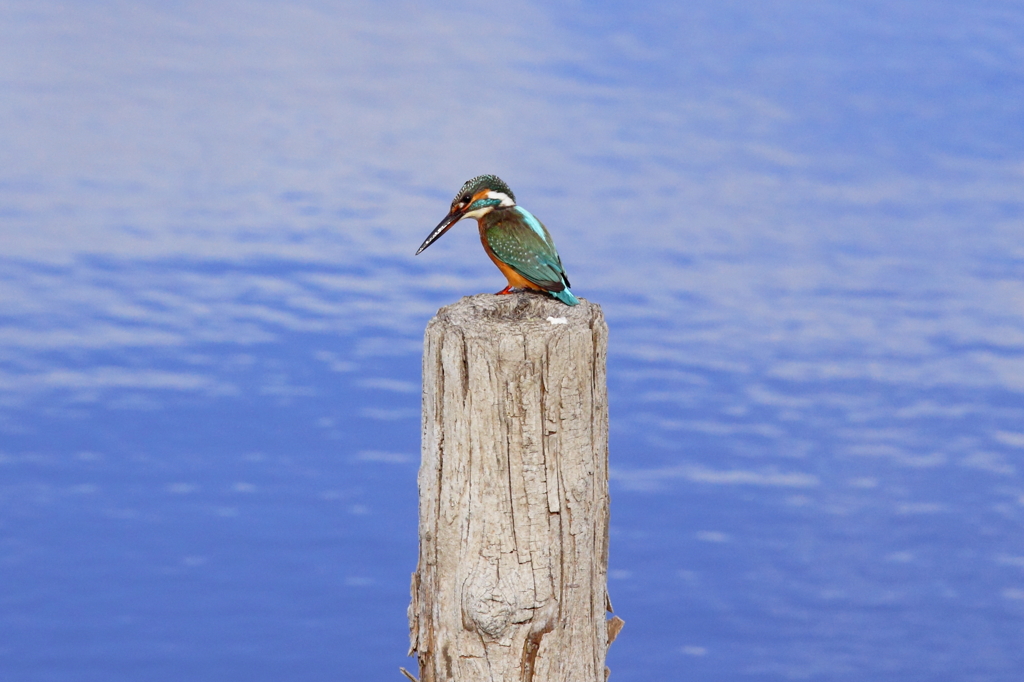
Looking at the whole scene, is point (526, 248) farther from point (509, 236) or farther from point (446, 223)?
point (446, 223)

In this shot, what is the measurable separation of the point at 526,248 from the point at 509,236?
131mm

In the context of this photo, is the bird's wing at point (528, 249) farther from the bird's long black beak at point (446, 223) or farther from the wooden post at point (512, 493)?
the wooden post at point (512, 493)

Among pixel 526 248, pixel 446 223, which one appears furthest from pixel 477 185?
pixel 526 248

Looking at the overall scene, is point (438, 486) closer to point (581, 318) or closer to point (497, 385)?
point (497, 385)

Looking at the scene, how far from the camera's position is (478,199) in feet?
14.4

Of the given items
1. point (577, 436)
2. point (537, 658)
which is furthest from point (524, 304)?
point (537, 658)

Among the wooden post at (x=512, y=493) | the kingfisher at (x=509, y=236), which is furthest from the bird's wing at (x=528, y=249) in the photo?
the wooden post at (x=512, y=493)

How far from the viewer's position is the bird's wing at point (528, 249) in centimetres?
397

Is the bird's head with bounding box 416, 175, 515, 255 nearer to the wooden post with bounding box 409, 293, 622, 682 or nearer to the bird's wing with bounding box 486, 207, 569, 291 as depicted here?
the bird's wing with bounding box 486, 207, 569, 291

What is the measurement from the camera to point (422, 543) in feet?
11.7

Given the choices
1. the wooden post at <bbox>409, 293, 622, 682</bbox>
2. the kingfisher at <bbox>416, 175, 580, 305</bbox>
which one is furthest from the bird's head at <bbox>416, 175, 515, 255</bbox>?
the wooden post at <bbox>409, 293, 622, 682</bbox>

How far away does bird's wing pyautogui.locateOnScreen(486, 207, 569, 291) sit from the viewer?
156 inches

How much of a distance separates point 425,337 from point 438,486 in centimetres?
43

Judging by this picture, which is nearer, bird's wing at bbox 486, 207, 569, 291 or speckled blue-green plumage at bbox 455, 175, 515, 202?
bird's wing at bbox 486, 207, 569, 291
